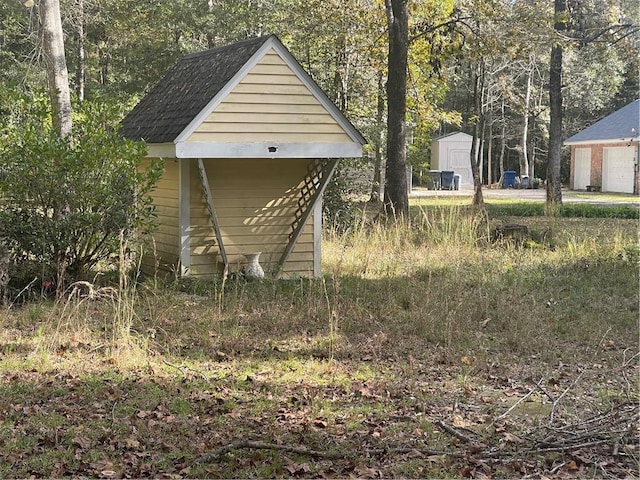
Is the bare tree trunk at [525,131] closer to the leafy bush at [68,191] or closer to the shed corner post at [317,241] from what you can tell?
the shed corner post at [317,241]

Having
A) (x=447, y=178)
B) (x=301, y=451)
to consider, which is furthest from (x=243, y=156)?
(x=447, y=178)

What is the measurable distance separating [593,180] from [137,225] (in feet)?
92.3

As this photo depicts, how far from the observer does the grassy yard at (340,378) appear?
4.34 m

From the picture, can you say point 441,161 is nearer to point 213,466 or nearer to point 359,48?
point 359,48

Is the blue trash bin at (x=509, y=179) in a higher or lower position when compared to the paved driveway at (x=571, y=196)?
higher

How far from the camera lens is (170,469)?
13.7ft

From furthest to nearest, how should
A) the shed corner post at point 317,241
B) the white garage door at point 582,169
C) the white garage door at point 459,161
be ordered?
the white garage door at point 459,161 → the white garage door at point 582,169 → the shed corner post at point 317,241

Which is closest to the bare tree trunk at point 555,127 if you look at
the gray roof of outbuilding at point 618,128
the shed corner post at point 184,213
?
the gray roof of outbuilding at point 618,128

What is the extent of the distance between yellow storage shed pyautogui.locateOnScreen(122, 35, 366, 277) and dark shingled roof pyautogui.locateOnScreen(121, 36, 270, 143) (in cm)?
2

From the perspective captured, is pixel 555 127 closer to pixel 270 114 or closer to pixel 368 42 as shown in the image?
pixel 368 42

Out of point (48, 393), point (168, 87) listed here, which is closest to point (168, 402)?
point (48, 393)

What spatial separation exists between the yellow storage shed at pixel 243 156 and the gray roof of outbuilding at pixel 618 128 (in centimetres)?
2272

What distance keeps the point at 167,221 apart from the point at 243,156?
1.64 meters

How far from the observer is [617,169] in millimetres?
31828
